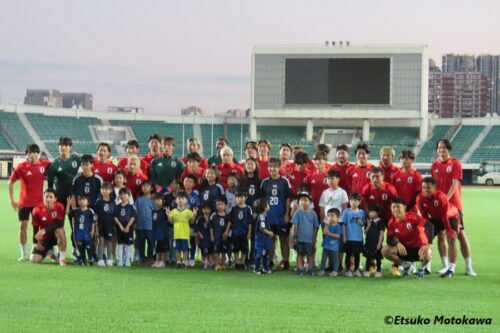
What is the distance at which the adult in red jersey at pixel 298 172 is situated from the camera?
10938 millimetres

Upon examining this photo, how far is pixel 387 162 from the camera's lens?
34.4ft

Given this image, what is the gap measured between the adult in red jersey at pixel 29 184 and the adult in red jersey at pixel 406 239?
17.0 feet

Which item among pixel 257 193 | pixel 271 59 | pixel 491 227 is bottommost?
pixel 491 227

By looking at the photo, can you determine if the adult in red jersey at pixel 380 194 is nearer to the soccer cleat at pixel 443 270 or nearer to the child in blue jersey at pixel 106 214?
the soccer cleat at pixel 443 270

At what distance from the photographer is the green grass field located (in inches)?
260

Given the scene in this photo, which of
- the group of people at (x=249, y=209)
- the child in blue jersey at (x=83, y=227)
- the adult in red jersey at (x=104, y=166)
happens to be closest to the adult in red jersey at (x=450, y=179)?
the group of people at (x=249, y=209)

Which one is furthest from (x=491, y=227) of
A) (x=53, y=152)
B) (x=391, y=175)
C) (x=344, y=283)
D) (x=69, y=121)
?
(x=69, y=121)

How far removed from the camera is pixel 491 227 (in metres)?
18.7

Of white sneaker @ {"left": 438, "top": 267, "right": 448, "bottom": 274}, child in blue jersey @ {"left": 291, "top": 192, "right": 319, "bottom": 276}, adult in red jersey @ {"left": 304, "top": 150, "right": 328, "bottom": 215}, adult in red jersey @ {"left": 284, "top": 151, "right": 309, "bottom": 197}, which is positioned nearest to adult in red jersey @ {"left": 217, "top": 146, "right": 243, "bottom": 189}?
adult in red jersey @ {"left": 284, "top": 151, "right": 309, "bottom": 197}

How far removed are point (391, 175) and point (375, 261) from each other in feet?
4.03

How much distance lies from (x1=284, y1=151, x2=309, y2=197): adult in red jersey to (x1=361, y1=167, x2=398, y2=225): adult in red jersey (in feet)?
3.65

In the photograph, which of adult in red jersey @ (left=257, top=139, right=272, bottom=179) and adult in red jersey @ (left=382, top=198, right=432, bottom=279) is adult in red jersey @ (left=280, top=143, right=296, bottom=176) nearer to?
adult in red jersey @ (left=257, top=139, right=272, bottom=179)

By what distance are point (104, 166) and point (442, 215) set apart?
16.2 feet

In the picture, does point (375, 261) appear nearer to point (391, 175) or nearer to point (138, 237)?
point (391, 175)
